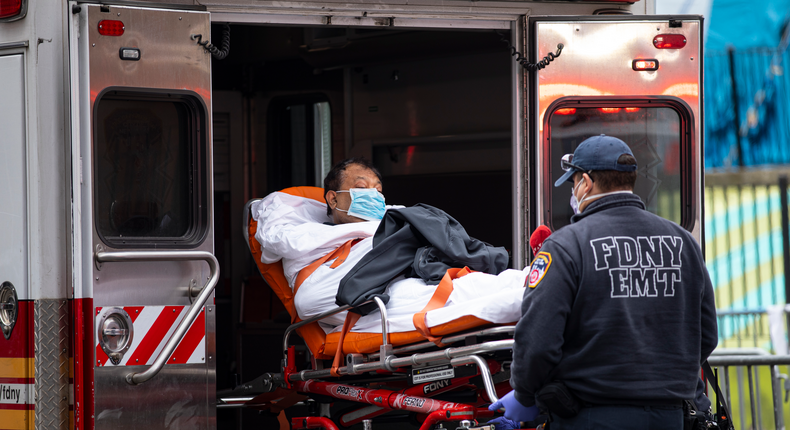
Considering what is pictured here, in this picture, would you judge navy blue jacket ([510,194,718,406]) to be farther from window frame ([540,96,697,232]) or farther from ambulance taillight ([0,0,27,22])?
ambulance taillight ([0,0,27,22])

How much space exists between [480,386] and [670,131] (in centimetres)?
159

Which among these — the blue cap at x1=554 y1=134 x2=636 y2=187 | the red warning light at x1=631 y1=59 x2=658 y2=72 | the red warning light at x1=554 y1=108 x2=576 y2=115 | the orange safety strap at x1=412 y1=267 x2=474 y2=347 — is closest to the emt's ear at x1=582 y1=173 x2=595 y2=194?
the blue cap at x1=554 y1=134 x2=636 y2=187

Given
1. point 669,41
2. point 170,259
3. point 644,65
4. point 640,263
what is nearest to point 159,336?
point 170,259

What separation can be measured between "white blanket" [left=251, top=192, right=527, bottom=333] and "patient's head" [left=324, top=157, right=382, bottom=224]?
0.10m

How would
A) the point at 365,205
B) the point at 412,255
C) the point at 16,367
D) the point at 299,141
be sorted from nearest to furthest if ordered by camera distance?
the point at 16,367, the point at 412,255, the point at 365,205, the point at 299,141

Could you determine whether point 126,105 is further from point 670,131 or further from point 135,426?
point 670,131

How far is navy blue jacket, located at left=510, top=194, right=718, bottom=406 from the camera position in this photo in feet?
8.13

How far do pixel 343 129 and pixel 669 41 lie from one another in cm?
304

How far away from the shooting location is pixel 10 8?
11.6ft

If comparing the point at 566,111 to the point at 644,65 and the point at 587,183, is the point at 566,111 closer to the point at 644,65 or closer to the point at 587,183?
the point at 644,65

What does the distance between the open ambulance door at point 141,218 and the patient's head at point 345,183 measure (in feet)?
3.41

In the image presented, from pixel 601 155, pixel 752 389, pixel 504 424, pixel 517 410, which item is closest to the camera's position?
pixel 601 155

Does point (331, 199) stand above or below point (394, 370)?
above

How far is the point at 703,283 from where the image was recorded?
263 centimetres
